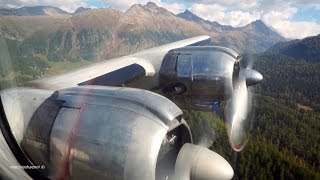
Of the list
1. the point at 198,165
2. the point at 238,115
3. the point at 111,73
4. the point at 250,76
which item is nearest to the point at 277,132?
the point at 250,76

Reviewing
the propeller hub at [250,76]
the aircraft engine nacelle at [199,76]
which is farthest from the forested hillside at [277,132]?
the aircraft engine nacelle at [199,76]

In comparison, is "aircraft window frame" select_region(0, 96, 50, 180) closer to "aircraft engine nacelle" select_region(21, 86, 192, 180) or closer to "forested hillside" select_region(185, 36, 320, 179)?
"aircraft engine nacelle" select_region(21, 86, 192, 180)

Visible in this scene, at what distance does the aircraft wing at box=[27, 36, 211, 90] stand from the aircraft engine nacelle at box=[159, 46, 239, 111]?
0.42 m

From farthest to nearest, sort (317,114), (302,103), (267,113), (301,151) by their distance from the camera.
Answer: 1. (302,103)
2. (317,114)
3. (267,113)
4. (301,151)

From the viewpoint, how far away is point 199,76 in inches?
329

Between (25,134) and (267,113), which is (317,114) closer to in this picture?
(267,113)

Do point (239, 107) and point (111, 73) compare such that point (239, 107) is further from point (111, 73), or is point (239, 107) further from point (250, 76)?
Answer: point (111, 73)

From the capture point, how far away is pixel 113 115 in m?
4.19

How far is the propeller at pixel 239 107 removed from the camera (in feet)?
27.1

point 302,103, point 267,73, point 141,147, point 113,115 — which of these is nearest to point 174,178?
point 141,147

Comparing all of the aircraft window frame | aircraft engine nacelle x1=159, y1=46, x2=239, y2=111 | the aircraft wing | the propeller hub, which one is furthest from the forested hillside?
the aircraft window frame

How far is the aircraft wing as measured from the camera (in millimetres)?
6408

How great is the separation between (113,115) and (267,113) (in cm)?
13504

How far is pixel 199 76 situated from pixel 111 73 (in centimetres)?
202
